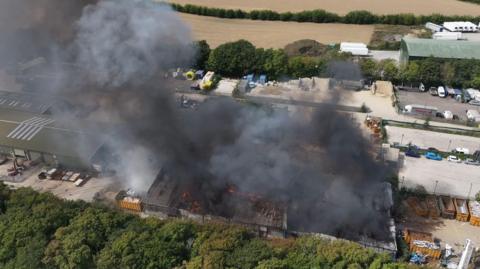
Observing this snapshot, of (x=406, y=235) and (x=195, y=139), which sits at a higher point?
(x=195, y=139)

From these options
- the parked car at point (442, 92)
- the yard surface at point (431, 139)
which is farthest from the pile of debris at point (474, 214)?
the parked car at point (442, 92)

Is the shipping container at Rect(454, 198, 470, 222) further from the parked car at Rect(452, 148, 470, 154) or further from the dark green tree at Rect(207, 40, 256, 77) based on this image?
the dark green tree at Rect(207, 40, 256, 77)

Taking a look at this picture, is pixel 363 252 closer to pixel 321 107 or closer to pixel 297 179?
pixel 297 179

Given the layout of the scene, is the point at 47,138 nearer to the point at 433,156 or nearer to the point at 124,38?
the point at 124,38

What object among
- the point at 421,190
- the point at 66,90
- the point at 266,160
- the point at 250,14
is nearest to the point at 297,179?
the point at 266,160

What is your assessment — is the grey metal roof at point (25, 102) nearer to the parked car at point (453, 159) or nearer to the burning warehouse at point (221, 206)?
the burning warehouse at point (221, 206)

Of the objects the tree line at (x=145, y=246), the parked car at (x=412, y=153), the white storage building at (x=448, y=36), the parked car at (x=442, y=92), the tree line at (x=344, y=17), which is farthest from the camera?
the tree line at (x=344, y=17)

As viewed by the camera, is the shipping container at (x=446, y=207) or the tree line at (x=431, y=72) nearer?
the shipping container at (x=446, y=207)
